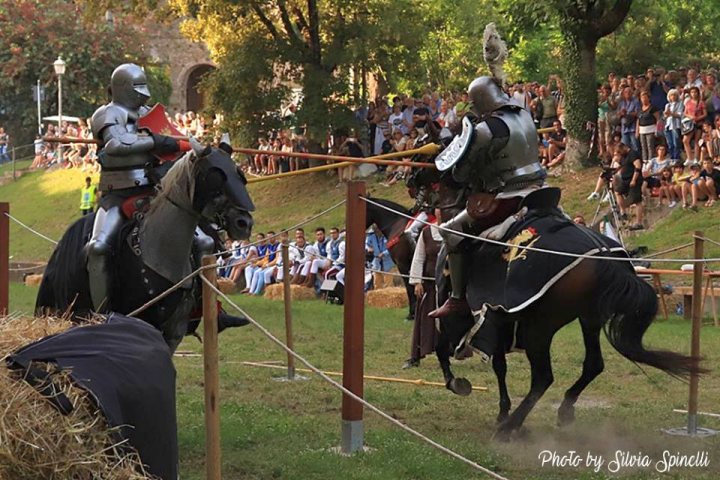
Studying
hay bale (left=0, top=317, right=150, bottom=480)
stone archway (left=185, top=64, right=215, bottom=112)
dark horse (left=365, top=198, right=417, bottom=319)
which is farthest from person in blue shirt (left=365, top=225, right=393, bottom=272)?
stone archway (left=185, top=64, right=215, bottom=112)

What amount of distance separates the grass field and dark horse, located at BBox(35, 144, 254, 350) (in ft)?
3.43

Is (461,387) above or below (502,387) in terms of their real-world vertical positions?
below

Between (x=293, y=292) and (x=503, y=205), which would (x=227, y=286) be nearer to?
(x=293, y=292)

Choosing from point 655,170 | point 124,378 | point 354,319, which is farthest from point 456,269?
point 655,170

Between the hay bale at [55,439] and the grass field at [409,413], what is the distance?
3049mm

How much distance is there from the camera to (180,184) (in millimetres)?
8508

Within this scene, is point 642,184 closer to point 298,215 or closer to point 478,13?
point 298,215

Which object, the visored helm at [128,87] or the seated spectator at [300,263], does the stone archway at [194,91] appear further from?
the visored helm at [128,87]

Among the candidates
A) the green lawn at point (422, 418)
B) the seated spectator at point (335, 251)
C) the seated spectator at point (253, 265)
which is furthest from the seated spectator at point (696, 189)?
the seated spectator at point (253, 265)

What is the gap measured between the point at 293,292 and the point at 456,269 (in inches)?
460

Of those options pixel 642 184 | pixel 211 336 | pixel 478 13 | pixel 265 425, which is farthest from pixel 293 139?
pixel 211 336

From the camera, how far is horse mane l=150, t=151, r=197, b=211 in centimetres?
841

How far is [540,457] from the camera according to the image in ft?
26.9

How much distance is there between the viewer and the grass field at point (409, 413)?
780 cm
